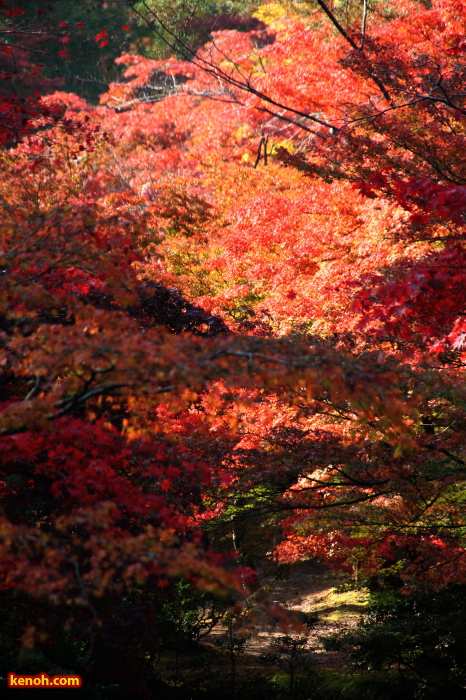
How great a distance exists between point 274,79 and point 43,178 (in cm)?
606

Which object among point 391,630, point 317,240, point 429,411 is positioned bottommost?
point 391,630

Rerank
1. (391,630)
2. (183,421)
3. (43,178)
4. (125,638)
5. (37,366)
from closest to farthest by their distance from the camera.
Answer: (37,366) → (125,638) → (391,630) → (183,421) → (43,178)

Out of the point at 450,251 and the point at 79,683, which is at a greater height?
the point at 450,251

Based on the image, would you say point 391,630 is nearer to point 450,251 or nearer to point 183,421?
point 183,421

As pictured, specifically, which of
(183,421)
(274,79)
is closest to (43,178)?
(274,79)

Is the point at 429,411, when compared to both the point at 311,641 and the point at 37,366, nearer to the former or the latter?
the point at 37,366

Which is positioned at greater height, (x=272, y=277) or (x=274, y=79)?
(x=274, y=79)

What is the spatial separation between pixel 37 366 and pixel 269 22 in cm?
2634

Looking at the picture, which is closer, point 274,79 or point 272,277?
point 272,277

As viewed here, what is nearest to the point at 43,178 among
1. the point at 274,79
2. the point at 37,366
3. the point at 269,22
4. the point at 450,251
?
the point at 274,79

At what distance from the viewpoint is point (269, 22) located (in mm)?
25172

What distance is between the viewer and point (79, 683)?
6.57 metres

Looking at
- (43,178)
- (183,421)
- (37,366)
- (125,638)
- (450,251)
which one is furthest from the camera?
(43,178)

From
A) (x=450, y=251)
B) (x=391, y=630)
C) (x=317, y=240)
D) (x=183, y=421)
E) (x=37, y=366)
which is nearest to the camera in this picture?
(x=37, y=366)
